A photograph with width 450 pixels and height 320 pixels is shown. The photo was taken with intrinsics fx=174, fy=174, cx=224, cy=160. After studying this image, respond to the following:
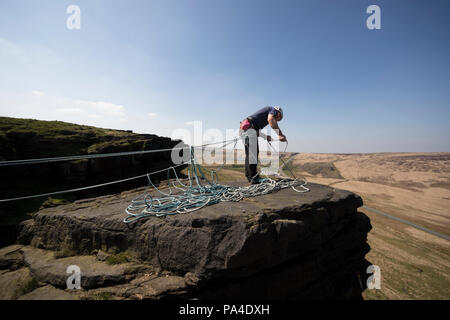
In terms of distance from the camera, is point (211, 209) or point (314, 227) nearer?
point (211, 209)

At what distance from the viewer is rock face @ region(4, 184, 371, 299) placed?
8.28 feet

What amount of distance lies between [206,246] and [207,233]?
0.18 m

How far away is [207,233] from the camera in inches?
104

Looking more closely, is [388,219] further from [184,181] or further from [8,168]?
[8,168]

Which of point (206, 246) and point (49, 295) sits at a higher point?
point (206, 246)

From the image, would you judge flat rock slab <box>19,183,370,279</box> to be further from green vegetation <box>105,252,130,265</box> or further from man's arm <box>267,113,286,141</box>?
man's arm <box>267,113,286,141</box>

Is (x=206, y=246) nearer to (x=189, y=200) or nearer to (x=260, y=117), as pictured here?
(x=189, y=200)

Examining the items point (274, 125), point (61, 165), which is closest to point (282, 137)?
point (274, 125)

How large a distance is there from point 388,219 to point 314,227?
37.4m

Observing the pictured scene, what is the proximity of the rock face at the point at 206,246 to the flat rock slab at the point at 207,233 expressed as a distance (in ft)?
0.05

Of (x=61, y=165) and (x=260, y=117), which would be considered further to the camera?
(x=61, y=165)

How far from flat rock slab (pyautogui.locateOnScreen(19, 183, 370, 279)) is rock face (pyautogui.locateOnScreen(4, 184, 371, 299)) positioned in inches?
0.5
